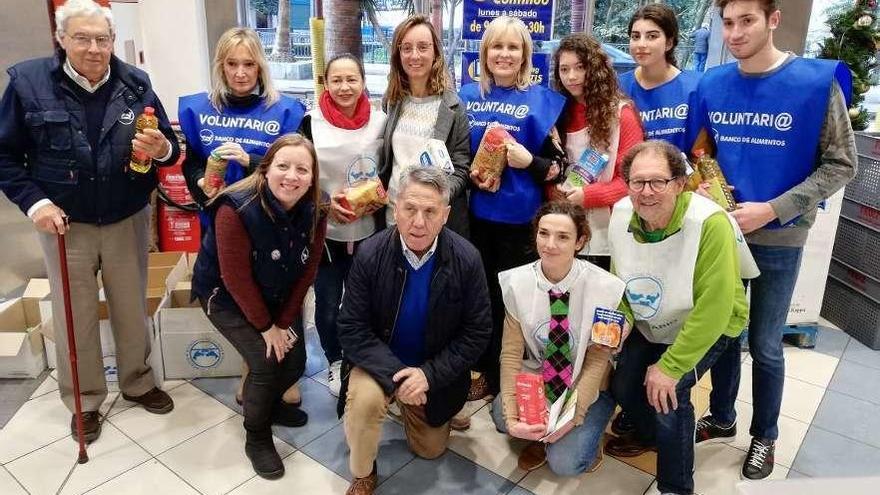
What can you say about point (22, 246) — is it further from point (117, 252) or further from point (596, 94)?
point (596, 94)

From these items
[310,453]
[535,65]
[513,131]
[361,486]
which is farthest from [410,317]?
[535,65]

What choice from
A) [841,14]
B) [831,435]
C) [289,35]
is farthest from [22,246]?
[841,14]

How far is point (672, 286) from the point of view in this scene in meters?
2.11

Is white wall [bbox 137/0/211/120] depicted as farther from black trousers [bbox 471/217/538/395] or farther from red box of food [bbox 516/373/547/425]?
red box of food [bbox 516/373/547/425]

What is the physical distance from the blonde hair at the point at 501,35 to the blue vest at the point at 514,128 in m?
0.04

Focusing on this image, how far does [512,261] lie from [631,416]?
0.77 metres

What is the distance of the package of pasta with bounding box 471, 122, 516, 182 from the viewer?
2.49 meters

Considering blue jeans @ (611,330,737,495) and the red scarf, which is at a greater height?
the red scarf

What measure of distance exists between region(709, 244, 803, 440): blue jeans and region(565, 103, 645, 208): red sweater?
0.53 m

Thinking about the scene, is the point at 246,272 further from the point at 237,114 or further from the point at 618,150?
the point at 618,150

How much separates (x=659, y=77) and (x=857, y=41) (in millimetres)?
1983

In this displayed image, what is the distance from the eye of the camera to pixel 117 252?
8.51ft

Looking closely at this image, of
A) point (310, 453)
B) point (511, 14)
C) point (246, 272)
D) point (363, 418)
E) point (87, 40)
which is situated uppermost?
point (511, 14)

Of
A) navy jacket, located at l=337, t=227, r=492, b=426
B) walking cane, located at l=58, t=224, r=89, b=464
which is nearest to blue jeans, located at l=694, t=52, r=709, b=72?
navy jacket, located at l=337, t=227, r=492, b=426
